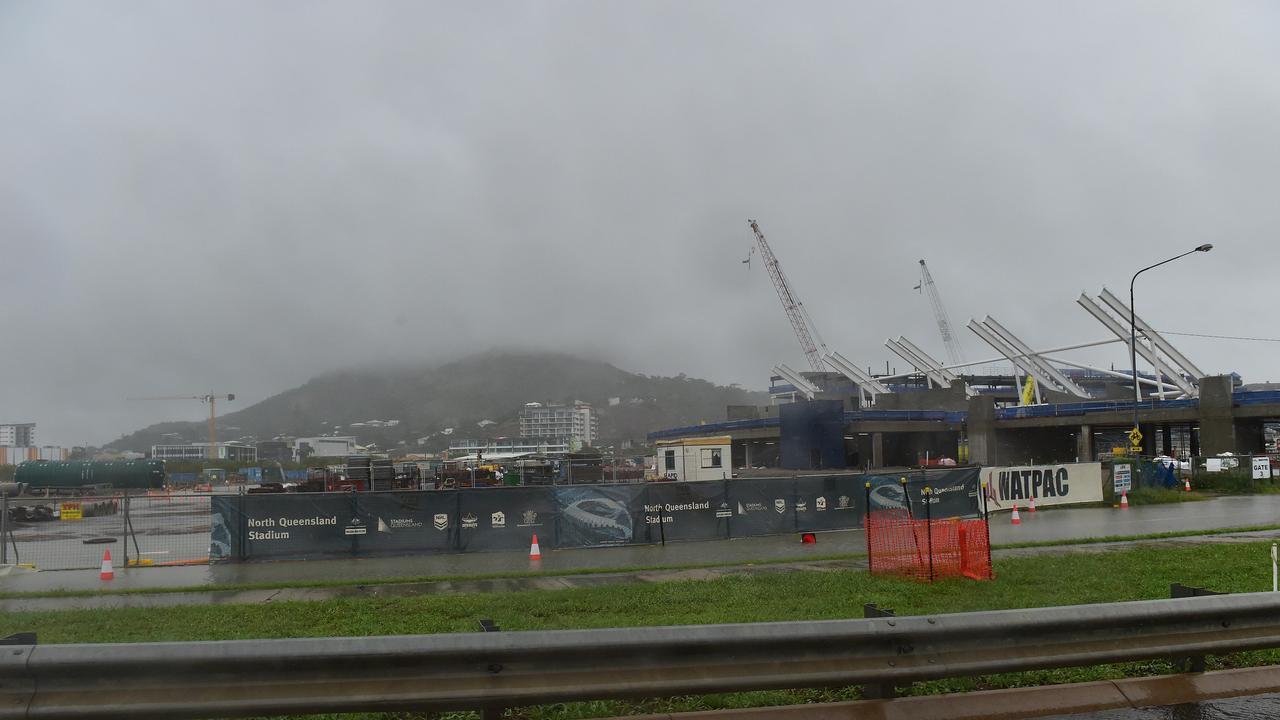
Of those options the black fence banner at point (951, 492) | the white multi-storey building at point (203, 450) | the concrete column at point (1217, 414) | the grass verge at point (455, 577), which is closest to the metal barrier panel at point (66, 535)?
the grass verge at point (455, 577)

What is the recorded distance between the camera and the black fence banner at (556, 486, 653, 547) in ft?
67.5

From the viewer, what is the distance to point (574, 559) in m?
18.2

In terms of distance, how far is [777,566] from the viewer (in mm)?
15188

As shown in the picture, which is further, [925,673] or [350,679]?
[925,673]

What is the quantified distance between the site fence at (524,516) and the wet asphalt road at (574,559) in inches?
19.2

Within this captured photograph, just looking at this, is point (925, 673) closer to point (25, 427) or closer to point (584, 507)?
point (584, 507)

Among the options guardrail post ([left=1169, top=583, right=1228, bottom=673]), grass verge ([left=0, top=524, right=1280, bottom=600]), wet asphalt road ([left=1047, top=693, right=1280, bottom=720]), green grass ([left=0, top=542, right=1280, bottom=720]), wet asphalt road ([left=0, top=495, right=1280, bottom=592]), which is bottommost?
wet asphalt road ([left=0, top=495, right=1280, bottom=592])

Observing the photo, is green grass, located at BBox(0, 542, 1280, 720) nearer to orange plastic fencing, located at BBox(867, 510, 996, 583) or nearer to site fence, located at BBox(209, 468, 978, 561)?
orange plastic fencing, located at BBox(867, 510, 996, 583)

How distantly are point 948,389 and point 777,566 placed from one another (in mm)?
90827

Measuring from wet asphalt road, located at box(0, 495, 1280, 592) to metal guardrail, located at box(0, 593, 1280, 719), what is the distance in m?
11.0

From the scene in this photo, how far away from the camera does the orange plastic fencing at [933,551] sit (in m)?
12.1

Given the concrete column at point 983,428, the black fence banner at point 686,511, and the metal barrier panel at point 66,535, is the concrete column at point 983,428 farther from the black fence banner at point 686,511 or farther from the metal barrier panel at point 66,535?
the metal barrier panel at point 66,535

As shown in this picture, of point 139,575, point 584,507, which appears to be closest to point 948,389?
point 584,507

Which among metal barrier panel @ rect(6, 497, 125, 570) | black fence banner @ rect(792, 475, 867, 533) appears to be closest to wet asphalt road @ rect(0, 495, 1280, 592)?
black fence banner @ rect(792, 475, 867, 533)
